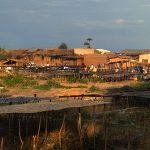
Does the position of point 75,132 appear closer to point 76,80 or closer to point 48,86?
point 48,86

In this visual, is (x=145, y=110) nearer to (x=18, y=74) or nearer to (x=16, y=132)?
(x=16, y=132)

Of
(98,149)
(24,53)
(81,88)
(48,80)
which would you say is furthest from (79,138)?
(24,53)

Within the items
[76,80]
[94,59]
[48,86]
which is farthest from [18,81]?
[94,59]

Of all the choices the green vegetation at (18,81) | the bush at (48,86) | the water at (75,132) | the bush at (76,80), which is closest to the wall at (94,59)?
the bush at (76,80)

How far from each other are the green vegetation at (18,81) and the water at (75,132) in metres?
15.7

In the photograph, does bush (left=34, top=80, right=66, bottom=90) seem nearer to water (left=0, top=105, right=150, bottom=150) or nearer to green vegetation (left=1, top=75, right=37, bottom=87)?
green vegetation (left=1, top=75, right=37, bottom=87)

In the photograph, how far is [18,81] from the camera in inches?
1271

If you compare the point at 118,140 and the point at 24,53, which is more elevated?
the point at 24,53

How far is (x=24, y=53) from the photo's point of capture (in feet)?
173

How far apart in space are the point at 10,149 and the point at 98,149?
100 inches

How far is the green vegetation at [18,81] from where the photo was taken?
31.6 meters

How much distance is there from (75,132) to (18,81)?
62.5 ft

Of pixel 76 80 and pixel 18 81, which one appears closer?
pixel 18 81

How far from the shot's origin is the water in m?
12.5
